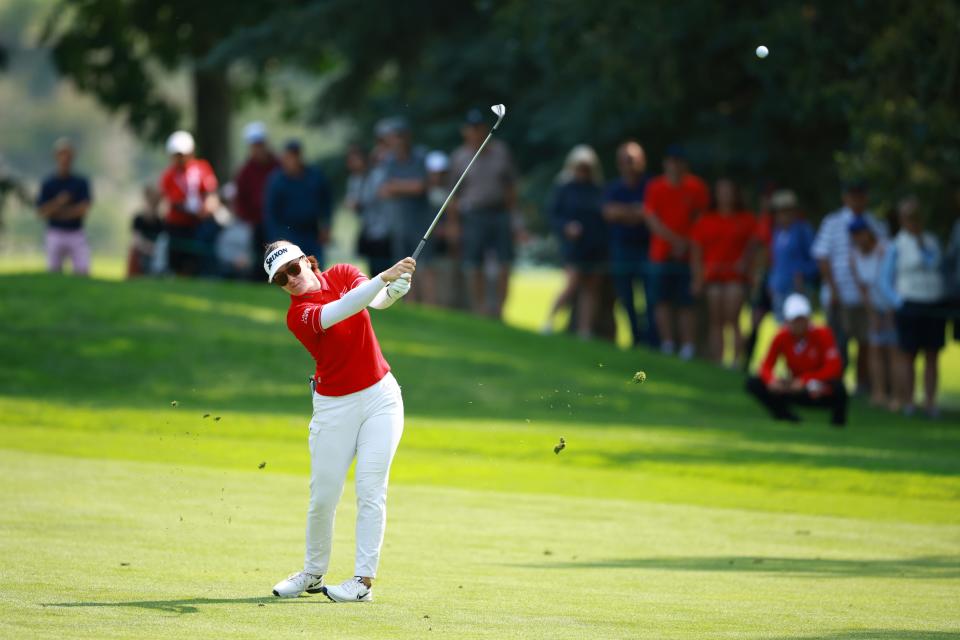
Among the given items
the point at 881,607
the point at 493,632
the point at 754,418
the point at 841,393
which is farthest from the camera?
the point at 754,418

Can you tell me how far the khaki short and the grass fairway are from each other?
1.40 meters

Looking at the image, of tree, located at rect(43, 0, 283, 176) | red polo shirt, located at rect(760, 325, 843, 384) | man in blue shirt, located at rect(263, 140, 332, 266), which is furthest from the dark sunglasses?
tree, located at rect(43, 0, 283, 176)

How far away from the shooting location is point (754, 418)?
19.6 metres

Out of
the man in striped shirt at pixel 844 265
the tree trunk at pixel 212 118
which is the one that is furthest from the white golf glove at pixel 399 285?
the tree trunk at pixel 212 118

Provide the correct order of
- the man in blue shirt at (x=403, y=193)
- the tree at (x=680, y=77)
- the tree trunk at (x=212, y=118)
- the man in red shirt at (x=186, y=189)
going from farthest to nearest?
the tree trunk at (x=212, y=118), the man in blue shirt at (x=403, y=193), the man in red shirt at (x=186, y=189), the tree at (x=680, y=77)

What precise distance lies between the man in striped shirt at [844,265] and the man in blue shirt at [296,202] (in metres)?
6.00

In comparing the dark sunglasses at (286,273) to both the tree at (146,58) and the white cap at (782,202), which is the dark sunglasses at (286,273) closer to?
the white cap at (782,202)

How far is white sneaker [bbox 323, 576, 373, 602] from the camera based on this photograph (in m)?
9.08

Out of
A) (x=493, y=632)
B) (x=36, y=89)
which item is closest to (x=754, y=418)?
(x=493, y=632)

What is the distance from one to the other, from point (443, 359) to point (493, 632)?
13415 millimetres

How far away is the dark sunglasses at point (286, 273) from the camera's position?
9.22 metres

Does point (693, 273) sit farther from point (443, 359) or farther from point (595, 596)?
point (595, 596)

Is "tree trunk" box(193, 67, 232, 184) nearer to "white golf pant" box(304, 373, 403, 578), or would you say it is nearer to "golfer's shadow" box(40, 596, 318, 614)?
"white golf pant" box(304, 373, 403, 578)

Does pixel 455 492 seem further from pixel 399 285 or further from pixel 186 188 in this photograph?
pixel 186 188
